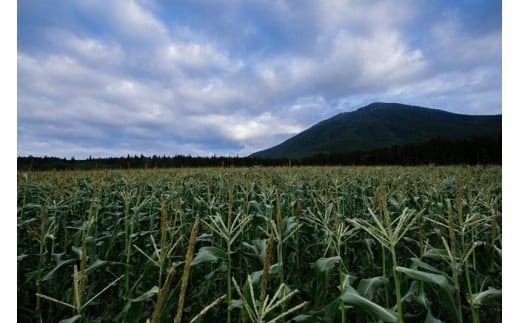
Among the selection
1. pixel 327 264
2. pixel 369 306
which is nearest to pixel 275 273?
pixel 327 264

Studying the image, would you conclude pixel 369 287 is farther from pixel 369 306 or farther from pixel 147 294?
pixel 147 294

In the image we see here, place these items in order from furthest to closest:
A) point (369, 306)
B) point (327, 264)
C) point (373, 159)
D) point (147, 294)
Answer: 1. point (373, 159)
2. point (327, 264)
3. point (147, 294)
4. point (369, 306)

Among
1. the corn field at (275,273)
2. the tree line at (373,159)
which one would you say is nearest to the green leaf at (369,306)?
the corn field at (275,273)

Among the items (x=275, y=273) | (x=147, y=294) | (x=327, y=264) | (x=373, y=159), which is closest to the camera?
(x=147, y=294)

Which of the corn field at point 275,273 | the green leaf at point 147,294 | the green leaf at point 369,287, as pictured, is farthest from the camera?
the green leaf at point 369,287

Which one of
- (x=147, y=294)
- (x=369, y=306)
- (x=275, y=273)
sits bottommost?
(x=275, y=273)

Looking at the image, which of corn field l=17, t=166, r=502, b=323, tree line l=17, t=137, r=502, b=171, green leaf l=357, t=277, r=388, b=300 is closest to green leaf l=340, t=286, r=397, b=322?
corn field l=17, t=166, r=502, b=323

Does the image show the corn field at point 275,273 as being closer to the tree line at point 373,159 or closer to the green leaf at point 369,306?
the green leaf at point 369,306

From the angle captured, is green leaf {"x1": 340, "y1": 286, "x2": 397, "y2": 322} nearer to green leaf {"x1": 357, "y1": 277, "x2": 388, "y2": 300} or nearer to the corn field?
the corn field
